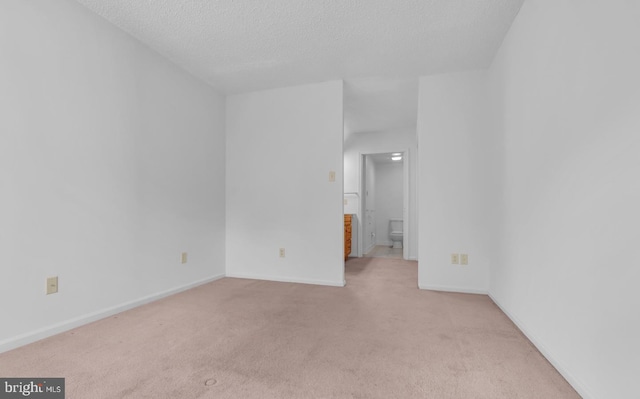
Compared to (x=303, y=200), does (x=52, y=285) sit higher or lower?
lower

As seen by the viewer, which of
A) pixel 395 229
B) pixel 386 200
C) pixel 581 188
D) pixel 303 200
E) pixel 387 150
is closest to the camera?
pixel 581 188

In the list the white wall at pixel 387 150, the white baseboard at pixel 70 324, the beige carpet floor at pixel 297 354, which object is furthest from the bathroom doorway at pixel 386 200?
the white baseboard at pixel 70 324

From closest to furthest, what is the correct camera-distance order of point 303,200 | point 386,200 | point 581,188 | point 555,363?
point 581,188 → point 555,363 → point 303,200 → point 386,200

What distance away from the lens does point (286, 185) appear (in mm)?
3492

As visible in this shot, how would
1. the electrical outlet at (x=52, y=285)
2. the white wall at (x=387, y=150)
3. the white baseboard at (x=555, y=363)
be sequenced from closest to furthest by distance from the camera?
the white baseboard at (x=555, y=363), the electrical outlet at (x=52, y=285), the white wall at (x=387, y=150)

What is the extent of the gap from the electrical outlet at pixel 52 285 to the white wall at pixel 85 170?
0.11ft

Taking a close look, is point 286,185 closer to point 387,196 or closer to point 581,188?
point 581,188

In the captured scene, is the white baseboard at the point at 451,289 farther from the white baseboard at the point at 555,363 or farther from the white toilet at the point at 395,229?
the white toilet at the point at 395,229

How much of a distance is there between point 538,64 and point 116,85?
3051 millimetres

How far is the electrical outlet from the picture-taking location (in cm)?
188

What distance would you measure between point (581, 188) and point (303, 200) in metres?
2.53

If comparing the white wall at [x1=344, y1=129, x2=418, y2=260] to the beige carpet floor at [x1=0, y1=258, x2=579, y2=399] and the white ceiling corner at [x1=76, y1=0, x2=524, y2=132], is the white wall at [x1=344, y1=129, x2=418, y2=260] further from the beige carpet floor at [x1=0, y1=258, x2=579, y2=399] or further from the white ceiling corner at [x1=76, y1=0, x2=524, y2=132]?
the beige carpet floor at [x1=0, y1=258, x2=579, y2=399]

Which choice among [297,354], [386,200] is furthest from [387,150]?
[297,354]

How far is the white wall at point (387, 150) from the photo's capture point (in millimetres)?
5090
